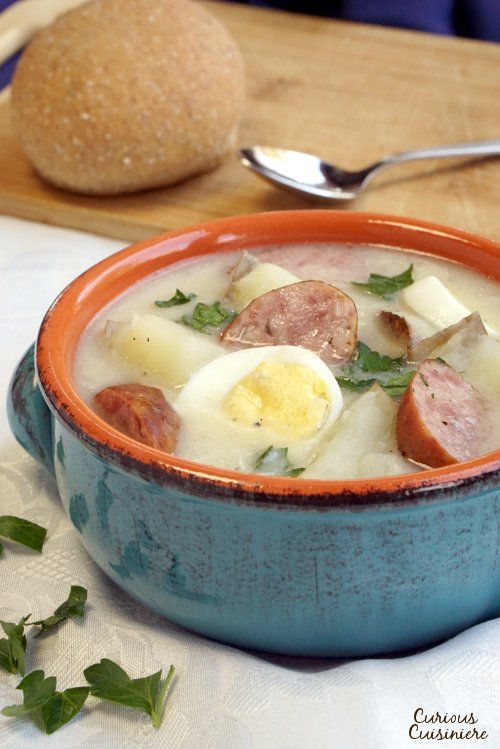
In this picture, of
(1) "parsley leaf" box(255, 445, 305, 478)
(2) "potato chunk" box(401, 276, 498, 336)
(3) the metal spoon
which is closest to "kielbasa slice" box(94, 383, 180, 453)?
(1) "parsley leaf" box(255, 445, 305, 478)

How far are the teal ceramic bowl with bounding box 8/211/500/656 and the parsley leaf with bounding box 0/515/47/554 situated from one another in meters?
0.12

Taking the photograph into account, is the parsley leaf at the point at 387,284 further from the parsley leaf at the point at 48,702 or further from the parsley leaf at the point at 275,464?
the parsley leaf at the point at 48,702

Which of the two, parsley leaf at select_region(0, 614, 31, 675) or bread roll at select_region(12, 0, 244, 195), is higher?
bread roll at select_region(12, 0, 244, 195)

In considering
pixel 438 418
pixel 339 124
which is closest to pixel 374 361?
pixel 438 418

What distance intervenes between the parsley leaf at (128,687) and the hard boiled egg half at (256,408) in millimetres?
280

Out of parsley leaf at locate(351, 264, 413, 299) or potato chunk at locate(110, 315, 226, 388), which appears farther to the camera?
parsley leaf at locate(351, 264, 413, 299)

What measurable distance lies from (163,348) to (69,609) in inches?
15.7

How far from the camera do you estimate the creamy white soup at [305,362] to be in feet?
4.71

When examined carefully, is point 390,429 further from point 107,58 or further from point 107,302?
point 107,58

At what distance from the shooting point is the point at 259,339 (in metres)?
1.67

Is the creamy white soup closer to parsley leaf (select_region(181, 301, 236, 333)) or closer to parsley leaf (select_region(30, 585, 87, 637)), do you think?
parsley leaf (select_region(181, 301, 236, 333))

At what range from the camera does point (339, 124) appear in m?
3.03

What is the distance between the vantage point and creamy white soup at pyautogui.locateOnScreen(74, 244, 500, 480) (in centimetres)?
143

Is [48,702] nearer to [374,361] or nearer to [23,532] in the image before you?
[23,532]
